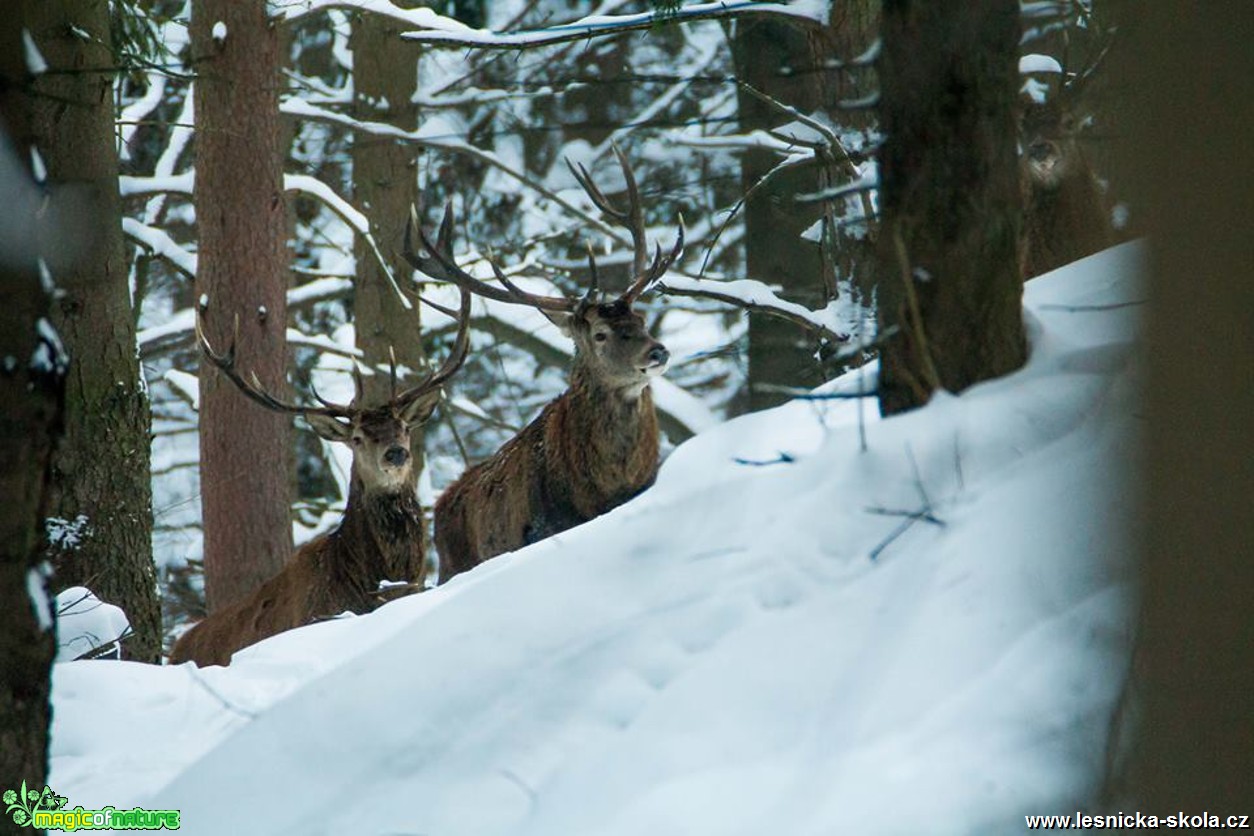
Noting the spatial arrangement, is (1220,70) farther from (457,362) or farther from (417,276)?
(417,276)

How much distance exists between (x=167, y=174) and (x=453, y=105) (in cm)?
245

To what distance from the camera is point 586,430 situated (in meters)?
8.84

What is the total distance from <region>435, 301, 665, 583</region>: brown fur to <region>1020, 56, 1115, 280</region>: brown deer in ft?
7.56

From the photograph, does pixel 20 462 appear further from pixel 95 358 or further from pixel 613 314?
pixel 613 314

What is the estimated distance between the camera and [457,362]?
8.66m

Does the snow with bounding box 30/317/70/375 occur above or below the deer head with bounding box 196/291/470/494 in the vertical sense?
above

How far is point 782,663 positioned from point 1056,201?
4783mm

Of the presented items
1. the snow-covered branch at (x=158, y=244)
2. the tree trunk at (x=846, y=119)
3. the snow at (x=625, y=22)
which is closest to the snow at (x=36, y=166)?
the snow at (x=625, y=22)

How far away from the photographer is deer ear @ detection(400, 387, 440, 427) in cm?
850

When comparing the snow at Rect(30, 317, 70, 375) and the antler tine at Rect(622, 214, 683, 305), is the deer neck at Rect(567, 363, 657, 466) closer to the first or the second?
the antler tine at Rect(622, 214, 683, 305)

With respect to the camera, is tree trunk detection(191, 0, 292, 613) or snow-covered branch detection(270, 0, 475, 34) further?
tree trunk detection(191, 0, 292, 613)

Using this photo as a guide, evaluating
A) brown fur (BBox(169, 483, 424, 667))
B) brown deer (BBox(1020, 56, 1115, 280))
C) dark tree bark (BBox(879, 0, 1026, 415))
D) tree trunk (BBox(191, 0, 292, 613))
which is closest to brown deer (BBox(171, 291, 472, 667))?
brown fur (BBox(169, 483, 424, 667))

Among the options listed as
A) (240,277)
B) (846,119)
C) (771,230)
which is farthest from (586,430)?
(771,230)

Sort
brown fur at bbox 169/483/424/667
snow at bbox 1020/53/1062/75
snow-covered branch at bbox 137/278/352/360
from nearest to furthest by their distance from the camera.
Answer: snow at bbox 1020/53/1062/75, brown fur at bbox 169/483/424/667, snow-covered branch at bbox 137/278/352/360
